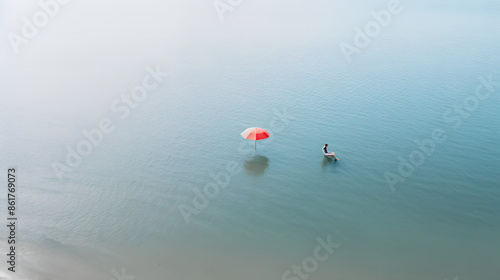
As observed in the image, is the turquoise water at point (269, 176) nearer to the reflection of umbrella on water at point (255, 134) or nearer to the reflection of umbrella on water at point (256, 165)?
the reflection of umbrella on water at point (256, 165)

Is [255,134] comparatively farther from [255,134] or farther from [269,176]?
[269,176]

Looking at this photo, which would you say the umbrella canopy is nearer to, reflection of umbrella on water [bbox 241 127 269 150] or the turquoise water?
reflection of umbrella on water [bbox 241 127 269 150]

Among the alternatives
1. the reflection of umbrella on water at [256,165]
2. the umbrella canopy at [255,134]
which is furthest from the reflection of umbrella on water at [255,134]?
the reflection of umbrella on water at [256,165]

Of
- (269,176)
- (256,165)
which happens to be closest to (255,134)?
(256,165)

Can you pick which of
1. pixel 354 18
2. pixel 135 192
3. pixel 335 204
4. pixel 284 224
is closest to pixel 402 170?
pixel 335 204

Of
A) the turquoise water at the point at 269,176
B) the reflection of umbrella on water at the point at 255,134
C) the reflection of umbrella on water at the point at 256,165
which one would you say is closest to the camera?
the turquoise water at the point at 269,176

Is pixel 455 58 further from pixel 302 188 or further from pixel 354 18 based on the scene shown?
pixel 302 188

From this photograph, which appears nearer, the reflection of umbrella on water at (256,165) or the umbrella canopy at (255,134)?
the reflection of umbrella on water at (256,165)
